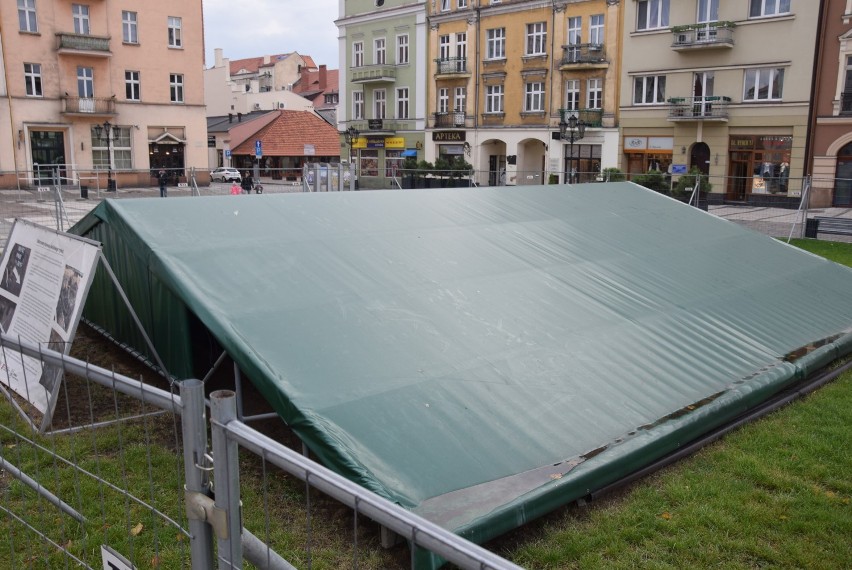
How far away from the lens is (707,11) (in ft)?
111

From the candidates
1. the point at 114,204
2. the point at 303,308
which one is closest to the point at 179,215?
the point at 114,204

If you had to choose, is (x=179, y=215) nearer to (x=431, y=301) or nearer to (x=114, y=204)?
(x=114, y=204)

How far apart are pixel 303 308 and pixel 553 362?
200 cm

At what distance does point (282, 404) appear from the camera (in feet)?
15.0

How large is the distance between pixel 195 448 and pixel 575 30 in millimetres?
40350

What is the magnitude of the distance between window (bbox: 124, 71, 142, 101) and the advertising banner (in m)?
39.5

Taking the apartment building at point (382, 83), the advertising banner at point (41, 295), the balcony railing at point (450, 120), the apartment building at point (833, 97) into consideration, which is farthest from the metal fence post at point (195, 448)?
the balcony railing at point (450, 120)

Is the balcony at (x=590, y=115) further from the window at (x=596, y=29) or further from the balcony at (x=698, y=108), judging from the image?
the balcony at (x=698, y=108)

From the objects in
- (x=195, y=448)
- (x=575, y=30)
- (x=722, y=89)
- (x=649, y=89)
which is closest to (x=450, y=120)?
(x=575, y=30)

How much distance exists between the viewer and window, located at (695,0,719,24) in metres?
33.7

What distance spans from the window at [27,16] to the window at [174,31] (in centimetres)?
744

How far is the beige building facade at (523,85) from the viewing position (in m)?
37.8

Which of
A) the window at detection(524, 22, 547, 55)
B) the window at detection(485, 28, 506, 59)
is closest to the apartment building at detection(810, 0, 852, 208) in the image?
the window at detection(524, 22, 547, 55)

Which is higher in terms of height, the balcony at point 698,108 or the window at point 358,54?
the window at point 358,54
